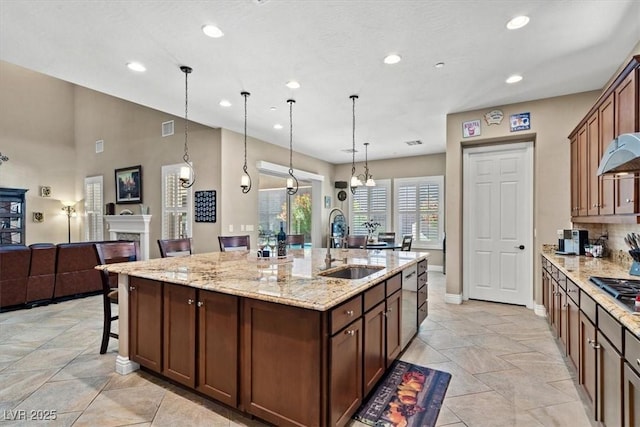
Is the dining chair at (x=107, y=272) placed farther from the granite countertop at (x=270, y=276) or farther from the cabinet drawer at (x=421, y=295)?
the cabinet drawer at (x=421, y=295)

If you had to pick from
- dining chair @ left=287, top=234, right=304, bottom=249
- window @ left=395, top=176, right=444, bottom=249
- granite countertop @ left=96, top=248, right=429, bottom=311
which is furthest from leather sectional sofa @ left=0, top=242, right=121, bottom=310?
window @ left=395, top=176, right=444, bottom=249

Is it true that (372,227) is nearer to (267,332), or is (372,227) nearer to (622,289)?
(622,289)

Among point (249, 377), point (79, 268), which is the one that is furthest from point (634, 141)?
point (79, 268)

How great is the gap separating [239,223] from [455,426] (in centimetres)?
475

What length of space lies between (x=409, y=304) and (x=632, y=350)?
6.11 feet

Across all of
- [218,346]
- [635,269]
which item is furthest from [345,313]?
[635,269]

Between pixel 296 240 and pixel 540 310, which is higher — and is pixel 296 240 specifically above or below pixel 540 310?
above

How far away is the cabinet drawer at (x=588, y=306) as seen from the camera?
6.35ft

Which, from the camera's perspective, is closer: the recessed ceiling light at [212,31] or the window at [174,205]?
the recessed ceiling light at [212,31]

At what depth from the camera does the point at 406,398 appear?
7.67 feet

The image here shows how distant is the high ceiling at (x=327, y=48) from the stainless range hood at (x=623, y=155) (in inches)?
48.4

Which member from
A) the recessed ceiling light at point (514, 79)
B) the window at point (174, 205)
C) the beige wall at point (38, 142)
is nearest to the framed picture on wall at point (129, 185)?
the window at point (174, 205)

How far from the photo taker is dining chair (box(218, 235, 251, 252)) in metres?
4.35

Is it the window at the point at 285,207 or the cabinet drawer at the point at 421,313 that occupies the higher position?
the window at the point at 285,207
